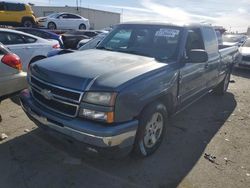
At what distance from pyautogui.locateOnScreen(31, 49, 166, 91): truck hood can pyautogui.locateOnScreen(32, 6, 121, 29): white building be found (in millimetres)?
39428

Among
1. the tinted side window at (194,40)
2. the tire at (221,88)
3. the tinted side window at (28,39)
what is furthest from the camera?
the tinted side window at (28,39)

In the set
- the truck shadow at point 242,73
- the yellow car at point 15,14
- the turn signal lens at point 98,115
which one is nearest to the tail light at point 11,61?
the turn signal lens at point 98,115

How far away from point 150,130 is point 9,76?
2665 millimetres

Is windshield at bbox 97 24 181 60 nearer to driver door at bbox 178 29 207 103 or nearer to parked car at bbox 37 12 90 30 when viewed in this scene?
driver door at bbox 178 29 207 103

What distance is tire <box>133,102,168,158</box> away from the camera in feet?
11.8

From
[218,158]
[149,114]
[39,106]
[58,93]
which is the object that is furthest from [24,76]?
[218,158]

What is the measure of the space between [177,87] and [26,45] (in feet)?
16.7

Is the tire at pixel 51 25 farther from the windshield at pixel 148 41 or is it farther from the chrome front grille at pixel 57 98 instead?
→ the chrome front grille at pixel 57 98

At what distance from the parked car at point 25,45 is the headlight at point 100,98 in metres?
5.05

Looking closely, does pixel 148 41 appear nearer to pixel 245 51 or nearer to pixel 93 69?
pixel 93 69

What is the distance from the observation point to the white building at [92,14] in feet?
138

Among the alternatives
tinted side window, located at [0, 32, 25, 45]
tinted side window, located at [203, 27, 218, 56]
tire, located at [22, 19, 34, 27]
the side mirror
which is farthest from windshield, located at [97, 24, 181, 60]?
tire, located at [22, 19, 34, 27]

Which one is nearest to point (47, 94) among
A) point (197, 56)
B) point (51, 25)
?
point (197, 56)

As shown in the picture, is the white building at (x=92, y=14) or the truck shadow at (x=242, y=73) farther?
the white building at (x=92, y=14)
